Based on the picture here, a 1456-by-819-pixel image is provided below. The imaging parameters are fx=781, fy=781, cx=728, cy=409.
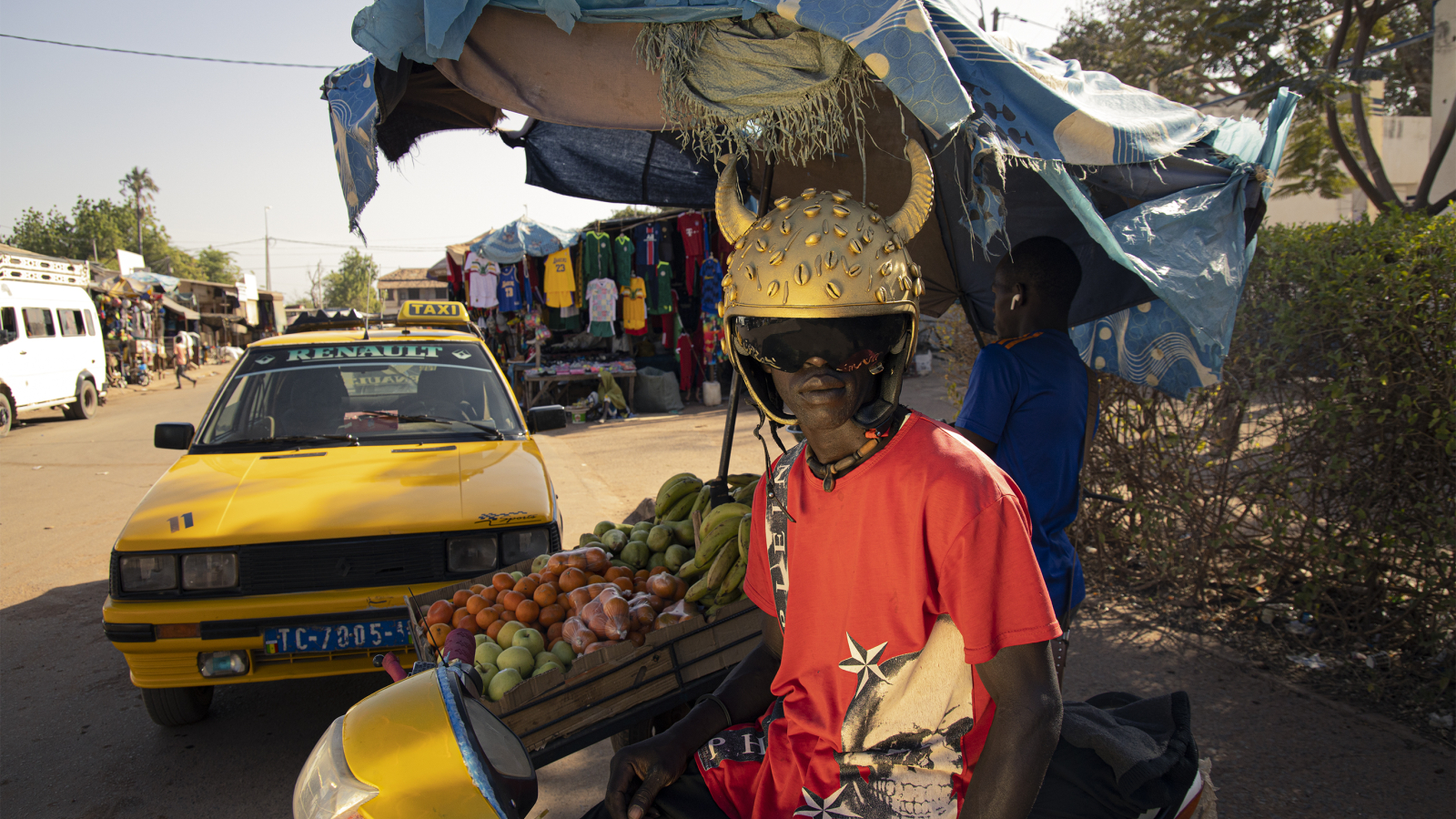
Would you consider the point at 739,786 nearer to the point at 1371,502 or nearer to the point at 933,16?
the point at 933,16

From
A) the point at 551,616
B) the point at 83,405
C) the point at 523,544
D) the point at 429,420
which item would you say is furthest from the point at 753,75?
the point at 83,405

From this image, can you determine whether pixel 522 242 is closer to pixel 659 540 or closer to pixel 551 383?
pixel 551 383

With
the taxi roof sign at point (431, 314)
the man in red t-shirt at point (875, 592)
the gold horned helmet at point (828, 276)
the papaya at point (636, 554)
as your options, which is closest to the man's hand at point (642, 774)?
the man in red t-shirt at point (875, 592)

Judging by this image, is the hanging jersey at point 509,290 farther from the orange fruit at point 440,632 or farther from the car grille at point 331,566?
the orange fruit at point 440,632

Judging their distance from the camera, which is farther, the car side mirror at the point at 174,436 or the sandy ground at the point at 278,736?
the car side mirror at the point at 174,436

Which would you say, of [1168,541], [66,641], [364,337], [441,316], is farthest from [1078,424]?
[66,641]

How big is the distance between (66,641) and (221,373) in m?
30.3

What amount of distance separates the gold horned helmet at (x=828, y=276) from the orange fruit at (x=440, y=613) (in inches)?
78.9

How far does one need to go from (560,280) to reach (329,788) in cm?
1369

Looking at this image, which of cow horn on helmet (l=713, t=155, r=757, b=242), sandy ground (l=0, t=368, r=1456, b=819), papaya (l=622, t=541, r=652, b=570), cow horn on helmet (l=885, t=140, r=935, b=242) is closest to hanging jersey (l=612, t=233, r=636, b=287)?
sandy ground (l=0, t=368, r=1456, b=819)

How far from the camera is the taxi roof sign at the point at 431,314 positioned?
623cm

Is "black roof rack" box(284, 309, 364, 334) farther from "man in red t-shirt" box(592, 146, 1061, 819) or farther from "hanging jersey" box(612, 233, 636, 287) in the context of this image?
"hanging jersey" box(612, 233, 636, 287)

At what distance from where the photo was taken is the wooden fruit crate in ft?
7.91

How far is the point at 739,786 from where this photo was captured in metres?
1.63
